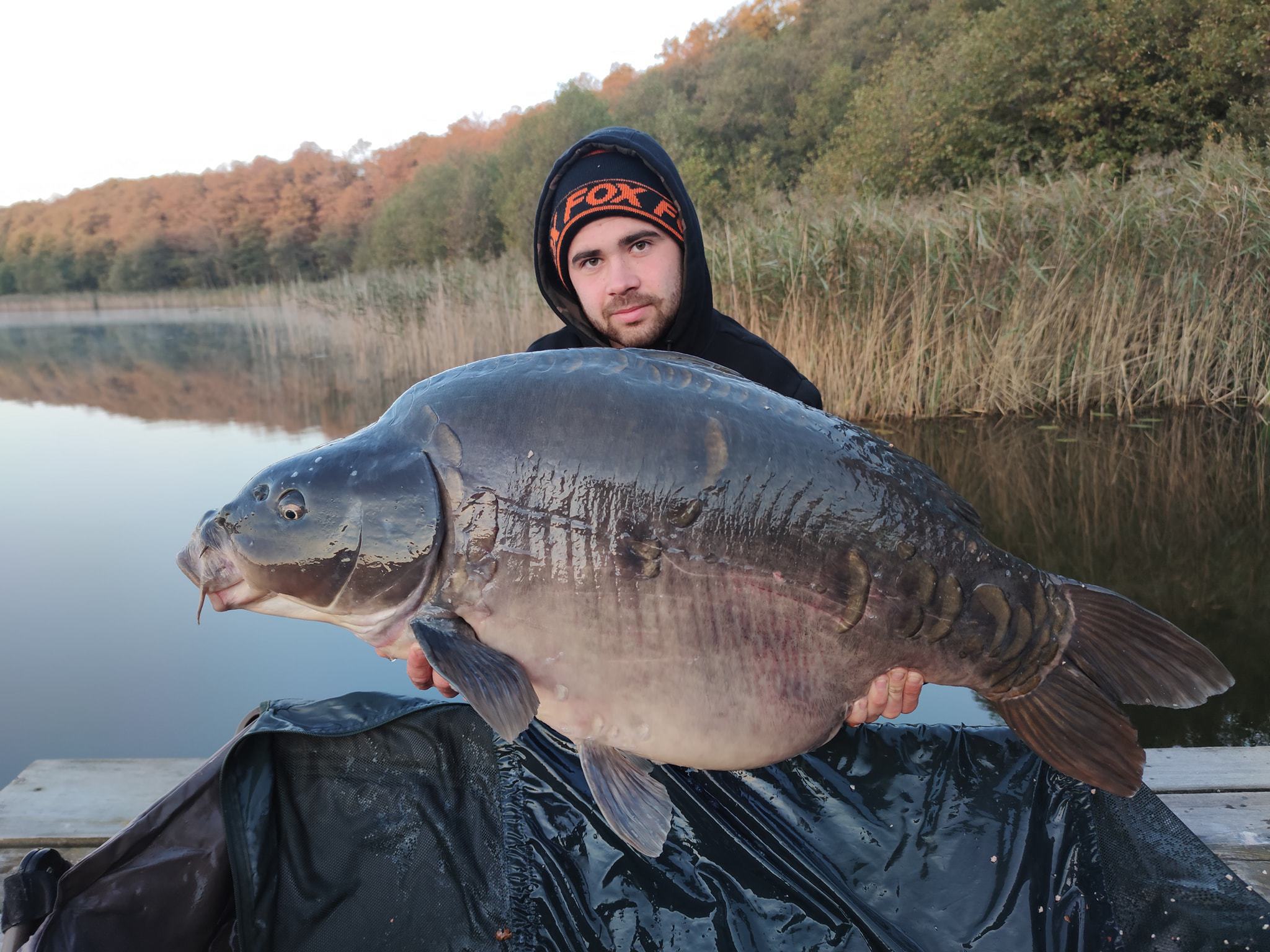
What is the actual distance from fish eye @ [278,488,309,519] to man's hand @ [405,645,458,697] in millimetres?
246

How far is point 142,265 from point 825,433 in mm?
41926

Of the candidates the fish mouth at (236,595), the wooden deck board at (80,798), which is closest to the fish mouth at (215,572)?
the fish mouth at (236,595)

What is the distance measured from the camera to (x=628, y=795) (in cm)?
120

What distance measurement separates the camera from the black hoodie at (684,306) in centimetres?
216

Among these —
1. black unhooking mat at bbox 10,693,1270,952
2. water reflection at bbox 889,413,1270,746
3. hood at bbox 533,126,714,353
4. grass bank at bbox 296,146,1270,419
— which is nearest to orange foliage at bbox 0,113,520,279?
grass bank at bbox 296,146,1270,419

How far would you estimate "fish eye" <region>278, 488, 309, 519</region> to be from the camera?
3.87ft

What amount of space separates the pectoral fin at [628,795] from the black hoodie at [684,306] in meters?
1.14

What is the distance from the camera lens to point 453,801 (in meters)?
1.60

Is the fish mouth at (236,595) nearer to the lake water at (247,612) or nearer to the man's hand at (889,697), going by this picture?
the man's hand at (889,697)

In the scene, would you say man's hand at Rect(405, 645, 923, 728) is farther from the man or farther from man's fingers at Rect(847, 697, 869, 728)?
the man

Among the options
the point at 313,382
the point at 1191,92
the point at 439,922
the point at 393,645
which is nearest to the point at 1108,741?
the point at 393,645

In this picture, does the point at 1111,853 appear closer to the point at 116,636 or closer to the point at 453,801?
the point at 453,801

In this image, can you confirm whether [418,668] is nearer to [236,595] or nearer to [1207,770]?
[236,595]

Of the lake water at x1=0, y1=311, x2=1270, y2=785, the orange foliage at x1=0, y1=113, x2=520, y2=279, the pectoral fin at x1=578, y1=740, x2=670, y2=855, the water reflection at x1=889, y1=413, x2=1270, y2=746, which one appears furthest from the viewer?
the orange foliage at x1=0, y1=113, x2=520, y2=279
